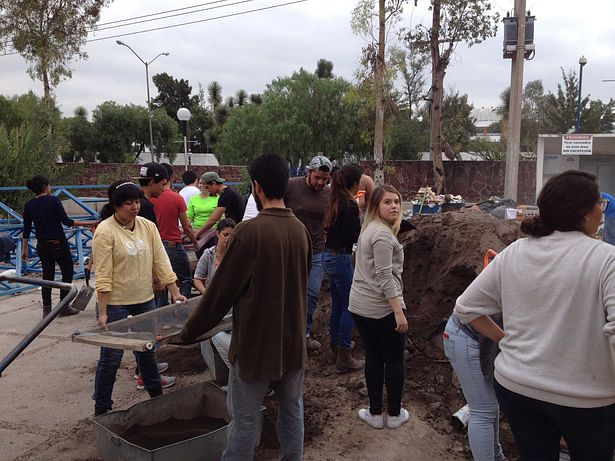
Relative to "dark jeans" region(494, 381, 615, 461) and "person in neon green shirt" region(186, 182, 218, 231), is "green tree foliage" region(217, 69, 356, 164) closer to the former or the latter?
"person in neon green shirt" region(186, 182, 218, 231)

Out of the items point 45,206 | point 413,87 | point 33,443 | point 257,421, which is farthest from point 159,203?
point 413,87

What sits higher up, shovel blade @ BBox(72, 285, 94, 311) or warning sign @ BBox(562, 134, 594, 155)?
warning sign @ BBox(562, 134, 594, 155)

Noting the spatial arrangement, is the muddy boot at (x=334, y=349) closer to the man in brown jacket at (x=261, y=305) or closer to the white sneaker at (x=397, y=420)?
the white sneaker at (x=397, y=420)

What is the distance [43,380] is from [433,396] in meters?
3.48

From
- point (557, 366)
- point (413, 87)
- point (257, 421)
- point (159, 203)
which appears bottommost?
point (257, 421)

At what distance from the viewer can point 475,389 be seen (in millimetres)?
2633

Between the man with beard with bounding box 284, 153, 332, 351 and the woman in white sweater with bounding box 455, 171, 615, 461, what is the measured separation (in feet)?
8.66

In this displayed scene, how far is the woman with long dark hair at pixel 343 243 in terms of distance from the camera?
4477mm

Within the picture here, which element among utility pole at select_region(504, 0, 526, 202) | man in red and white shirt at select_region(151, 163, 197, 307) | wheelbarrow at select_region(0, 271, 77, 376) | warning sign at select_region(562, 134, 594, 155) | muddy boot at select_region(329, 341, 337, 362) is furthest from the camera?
warning sign at select_region(562, 134, 594, 155)

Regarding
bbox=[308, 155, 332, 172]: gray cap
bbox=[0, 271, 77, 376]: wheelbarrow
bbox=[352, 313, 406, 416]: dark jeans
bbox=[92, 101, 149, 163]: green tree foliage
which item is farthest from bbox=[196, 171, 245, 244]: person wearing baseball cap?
bbox=[92, 101, 149, 163]: green tree foliage

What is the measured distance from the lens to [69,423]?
12.6ft

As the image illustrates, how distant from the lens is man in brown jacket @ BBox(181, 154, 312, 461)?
7.72 feet

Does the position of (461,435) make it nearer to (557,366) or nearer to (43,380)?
(557,366)

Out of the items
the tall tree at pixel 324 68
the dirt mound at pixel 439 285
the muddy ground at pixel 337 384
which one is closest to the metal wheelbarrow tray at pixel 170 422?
the muddy ground at pixel 337 384
